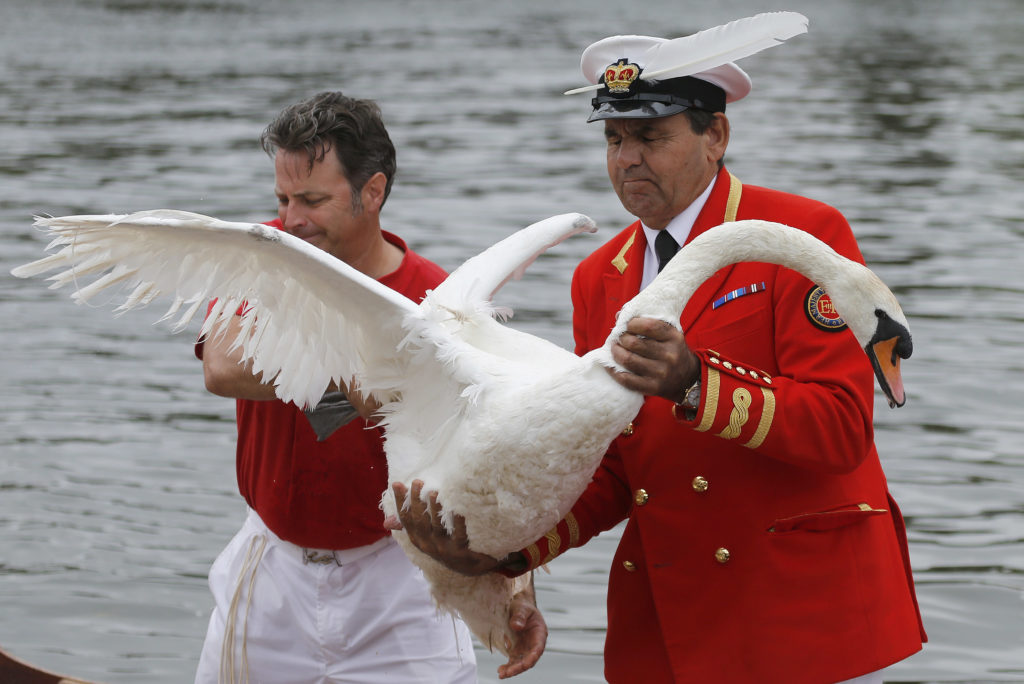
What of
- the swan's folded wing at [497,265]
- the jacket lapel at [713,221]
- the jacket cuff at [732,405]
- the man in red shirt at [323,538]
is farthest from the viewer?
the man in red shirt at [323,538]

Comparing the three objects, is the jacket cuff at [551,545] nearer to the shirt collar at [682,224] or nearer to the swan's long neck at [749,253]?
the shirt collar at [682,224]

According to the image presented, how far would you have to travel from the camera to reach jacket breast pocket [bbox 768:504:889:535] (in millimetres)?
3994

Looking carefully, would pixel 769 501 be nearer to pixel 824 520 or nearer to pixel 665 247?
pixel 824 520

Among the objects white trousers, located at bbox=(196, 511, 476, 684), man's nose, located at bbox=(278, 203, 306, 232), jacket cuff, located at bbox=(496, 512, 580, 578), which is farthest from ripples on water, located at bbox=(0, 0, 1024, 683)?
man's nose, located at bbox=(278, 203, 306, 232)

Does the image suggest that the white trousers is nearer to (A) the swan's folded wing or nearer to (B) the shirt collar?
(A) the swan's folded wing

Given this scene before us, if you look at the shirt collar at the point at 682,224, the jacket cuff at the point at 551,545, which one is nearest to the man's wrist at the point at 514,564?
the jacket cuff at the point at 551,545

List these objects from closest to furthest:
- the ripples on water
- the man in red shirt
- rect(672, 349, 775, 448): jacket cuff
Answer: rect(672, 349, 775, 448): jacket cuff
the man in red shirt
the ripples on water

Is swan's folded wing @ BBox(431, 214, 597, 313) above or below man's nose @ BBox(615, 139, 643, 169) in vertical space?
below

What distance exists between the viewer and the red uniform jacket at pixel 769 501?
3.82m

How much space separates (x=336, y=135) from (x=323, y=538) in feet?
4.89

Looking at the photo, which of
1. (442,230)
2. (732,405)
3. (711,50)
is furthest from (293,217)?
(442,230)

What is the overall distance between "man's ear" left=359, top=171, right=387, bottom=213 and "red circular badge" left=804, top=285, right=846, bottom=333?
183cm

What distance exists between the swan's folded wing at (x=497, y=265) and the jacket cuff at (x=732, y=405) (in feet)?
3.37

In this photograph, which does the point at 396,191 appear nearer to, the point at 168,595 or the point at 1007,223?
the point at 1007,223
